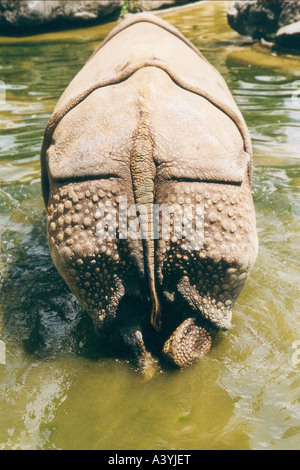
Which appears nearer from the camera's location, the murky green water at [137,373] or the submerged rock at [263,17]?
the murky green water at [137,373]

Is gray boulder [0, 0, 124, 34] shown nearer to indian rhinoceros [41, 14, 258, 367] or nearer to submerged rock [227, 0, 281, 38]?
submerged rock [227, 0, 281, 38]


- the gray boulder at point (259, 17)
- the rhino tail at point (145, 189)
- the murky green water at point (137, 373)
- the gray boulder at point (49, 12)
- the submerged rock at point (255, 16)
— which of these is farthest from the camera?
the gray boulder at point (49, 12)

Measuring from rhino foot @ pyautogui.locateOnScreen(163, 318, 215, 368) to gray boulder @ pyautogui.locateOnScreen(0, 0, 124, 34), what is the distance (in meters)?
11.0

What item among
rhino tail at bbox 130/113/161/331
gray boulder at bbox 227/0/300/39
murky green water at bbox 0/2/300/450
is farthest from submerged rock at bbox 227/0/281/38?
rhino tail at bbox 130/113/161/331

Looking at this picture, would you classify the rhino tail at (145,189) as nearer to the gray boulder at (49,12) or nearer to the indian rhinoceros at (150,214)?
the indian rhinoceros at (150,214)

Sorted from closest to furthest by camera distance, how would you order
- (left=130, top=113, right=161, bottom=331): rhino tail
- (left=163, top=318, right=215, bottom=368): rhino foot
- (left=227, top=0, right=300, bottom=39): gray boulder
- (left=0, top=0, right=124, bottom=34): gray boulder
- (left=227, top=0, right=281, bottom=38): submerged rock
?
(left=130, top=113, right=161, bottom=331): rhino tail < (left=163, top=318, right=215, bottom=368): rhino foot < (left=227, top=0, right=300, bottom=39): gray boulder < (left=227, top=0, right=281, bottom=38): submerged rock < (left=0, top=0, right=124, bottom=34): gray boulder

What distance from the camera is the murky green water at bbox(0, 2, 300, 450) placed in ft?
8.89

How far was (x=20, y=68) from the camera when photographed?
9.73 metres

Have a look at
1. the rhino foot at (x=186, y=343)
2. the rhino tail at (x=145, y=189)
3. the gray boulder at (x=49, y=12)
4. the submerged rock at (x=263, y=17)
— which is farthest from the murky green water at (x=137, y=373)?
the gray boulder at (x=49, y=12)

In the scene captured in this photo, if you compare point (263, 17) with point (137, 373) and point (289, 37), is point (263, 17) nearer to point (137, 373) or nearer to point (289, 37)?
point (289, 37)

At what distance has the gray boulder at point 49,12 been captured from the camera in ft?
40.1

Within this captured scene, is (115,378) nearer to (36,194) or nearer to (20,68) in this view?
(36,194)

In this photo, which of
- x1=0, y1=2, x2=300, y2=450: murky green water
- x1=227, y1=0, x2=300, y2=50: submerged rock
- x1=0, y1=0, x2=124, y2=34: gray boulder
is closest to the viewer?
x1=0, y1=2, x2=300, y2=450: murky green water

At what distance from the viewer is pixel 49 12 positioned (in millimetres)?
12508
